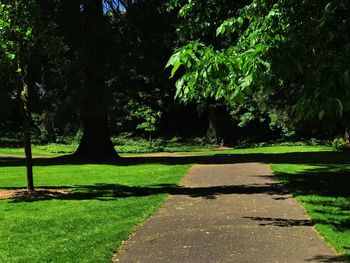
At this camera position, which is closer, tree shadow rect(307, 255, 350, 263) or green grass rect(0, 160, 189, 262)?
tree shadow rect(307, 255, 350, 263)

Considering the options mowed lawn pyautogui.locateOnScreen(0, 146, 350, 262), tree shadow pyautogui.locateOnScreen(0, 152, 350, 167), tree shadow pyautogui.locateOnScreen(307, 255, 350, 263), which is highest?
tree shadow pyautogui.locateOnScreen(0, 152, 350, 167)

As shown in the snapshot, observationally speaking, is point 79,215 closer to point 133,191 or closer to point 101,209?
point 101,209

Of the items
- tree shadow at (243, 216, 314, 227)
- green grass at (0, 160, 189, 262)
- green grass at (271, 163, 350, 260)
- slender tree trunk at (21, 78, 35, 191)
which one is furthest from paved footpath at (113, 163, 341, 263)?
slender tree trunk at (21, 78, 35, 191)

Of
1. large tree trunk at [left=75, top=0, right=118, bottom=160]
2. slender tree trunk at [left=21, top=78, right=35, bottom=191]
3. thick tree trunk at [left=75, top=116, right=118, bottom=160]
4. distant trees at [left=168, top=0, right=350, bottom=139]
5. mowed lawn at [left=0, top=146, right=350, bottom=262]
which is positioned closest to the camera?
distant trees at [left=168, top=0, right=350, bottom=139]

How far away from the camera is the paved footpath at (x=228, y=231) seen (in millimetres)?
6676

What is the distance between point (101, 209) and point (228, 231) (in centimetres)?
360

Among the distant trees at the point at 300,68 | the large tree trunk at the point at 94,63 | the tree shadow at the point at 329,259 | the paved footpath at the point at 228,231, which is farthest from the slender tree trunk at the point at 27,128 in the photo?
the large tree trunk at the point at 94,63

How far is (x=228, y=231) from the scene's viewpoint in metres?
8.17

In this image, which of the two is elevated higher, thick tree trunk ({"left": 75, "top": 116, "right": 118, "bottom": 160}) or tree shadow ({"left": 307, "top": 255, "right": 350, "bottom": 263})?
thick tree trunk ({"left": 75, "top": 116, "right": 118, "bottom": 160})

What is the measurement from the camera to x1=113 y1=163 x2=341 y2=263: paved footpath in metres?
6.68

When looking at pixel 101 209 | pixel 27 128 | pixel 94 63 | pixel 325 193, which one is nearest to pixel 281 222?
pixel 101 209

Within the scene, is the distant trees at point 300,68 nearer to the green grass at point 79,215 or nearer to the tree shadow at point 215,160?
the green grass at point 79,215

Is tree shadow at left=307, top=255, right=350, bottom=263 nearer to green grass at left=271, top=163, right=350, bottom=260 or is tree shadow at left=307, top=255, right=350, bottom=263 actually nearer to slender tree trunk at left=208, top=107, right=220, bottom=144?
green grass at left=271, top=163, right=350, bottom=260

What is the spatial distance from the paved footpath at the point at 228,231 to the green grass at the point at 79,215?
17.1 inches
